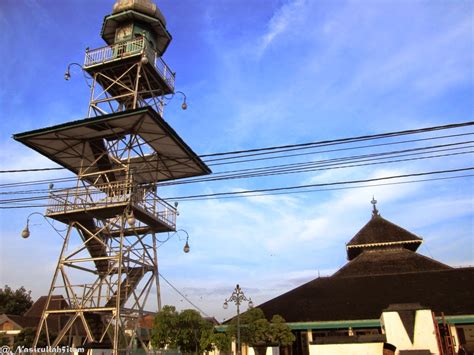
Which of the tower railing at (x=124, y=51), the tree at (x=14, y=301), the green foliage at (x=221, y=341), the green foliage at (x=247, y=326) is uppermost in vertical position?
the tower railing at (x=124, y=51)

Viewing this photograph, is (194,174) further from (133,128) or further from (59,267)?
(59,267)

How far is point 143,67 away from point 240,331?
654 inches

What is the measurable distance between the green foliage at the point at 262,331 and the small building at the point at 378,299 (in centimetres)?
111

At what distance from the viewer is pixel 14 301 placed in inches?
2574

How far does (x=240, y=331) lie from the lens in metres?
23.0

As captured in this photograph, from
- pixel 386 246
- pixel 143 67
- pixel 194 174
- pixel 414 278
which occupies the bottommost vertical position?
pixel 414 278

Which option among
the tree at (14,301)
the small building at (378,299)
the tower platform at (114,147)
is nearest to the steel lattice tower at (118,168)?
the tower platform at (114,147)

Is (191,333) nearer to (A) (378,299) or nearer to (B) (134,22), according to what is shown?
(A) (378,299)

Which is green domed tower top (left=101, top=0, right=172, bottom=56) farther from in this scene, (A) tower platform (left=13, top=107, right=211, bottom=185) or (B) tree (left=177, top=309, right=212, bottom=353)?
(B) tree (left=177, top=309, right=212, bottom=353)

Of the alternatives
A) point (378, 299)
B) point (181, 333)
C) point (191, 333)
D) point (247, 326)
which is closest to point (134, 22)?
point (181, 333)

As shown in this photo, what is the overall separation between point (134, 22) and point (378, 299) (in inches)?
916

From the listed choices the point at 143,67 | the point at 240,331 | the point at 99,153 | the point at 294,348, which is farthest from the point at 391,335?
the point at 143,67

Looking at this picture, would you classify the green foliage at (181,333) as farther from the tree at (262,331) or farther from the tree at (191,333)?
the tree at (262,331)

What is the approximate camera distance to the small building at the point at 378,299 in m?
14.9
